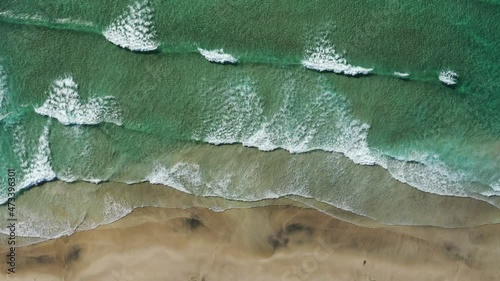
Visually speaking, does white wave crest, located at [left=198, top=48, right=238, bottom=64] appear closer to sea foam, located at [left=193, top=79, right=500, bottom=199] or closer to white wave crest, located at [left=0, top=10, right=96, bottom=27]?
sea foam, located at [left=193, top=79, right=500, bottom=199]

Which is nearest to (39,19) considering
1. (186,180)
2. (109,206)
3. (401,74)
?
(109,206)

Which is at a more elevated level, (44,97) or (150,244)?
(44,97)

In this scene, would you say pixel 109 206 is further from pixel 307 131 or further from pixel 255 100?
pixel 307 131

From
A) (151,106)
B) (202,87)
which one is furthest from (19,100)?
(202,87)

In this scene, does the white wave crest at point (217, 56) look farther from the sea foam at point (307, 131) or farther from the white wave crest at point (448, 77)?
the white wave crest at point (448, 77)

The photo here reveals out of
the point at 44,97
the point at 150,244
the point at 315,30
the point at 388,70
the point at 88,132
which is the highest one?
the point at 315,30

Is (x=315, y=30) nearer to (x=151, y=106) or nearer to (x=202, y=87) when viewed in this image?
(x=202, y=87)

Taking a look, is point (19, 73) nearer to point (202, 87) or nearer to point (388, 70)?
point (202, 87)

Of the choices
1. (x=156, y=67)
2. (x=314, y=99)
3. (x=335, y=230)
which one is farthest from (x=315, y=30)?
(x=335, y=230)
